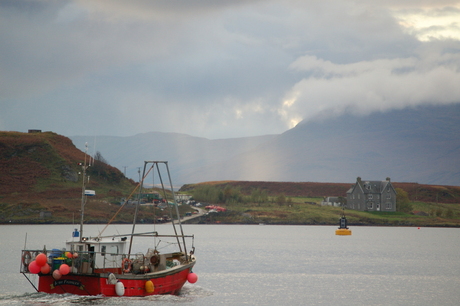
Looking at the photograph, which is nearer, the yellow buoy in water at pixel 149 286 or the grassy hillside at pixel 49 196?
the yellow buoy in water at pixel 149 286

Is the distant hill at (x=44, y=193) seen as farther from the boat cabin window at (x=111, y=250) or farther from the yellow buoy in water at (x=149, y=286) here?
the yellow buoy in water at (x=149, y=286)

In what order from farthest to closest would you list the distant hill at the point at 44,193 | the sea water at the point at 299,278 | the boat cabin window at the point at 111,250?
the distant hill at the point at 44,193
the sea water at the point at 299,278
the boat cabin window at the point at 111,250

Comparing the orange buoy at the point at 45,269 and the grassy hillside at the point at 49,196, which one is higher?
the grassy hillside at the point at 49,196

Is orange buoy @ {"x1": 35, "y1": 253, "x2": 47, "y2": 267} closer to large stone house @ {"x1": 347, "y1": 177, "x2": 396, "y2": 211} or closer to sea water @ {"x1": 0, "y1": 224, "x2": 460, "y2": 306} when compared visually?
sea water @ {"x1": 0, "y1": 224, "x2": 460, "y2": 306}

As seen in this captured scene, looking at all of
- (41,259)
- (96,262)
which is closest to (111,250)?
(96,262)

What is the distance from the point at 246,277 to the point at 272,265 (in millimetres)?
12070

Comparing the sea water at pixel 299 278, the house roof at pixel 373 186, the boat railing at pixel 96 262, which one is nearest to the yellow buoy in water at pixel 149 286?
the sea water at pixel 299 278

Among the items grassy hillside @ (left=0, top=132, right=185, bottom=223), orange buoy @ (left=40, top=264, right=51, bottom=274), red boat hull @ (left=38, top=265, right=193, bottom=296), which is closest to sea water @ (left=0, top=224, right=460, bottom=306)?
red boat hull @ (left=38, top=265, right=193, bottom=296)

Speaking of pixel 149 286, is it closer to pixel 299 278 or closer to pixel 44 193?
pixel 299 278

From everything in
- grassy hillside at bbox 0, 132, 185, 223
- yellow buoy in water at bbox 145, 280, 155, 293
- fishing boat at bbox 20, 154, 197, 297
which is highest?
grassy hillside at bbox 0, 132, 185, 223

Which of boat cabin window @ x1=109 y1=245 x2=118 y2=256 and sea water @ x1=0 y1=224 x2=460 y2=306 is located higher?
boat cabin window @ x1=109 y1=245 x2=118 y2=256

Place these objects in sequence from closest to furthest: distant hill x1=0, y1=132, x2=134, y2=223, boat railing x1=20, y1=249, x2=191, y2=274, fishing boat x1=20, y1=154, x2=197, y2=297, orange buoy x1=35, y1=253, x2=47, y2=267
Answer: orange buoy x1=35, y1=253, x2=47, y2=267
fishing boat x1=20, y1=154, x2=197, y2=297
boat railing x1=20, y1=249, x2=191, y2=274
distant hill x1=0, y1=132, x2=134, y2=223

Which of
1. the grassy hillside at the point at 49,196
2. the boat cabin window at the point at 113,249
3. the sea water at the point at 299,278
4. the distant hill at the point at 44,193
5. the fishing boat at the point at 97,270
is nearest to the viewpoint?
the fishing boat at the point at 97,270

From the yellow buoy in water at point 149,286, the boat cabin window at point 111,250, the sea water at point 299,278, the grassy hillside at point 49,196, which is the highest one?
the grassy hillside at point 49,196
